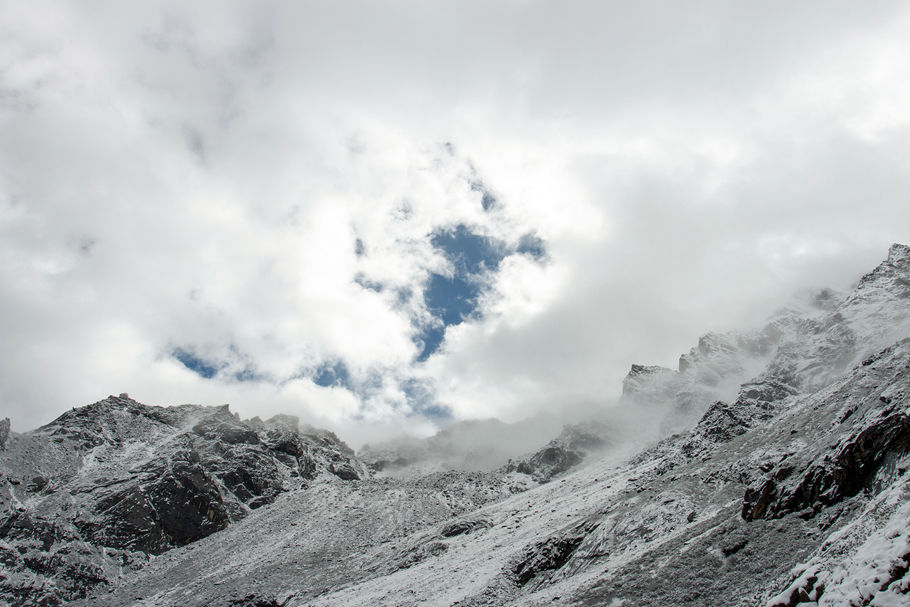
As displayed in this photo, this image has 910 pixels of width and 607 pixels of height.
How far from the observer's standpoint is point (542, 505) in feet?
240

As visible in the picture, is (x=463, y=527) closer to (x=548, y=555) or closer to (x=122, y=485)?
(x=548, y=555)

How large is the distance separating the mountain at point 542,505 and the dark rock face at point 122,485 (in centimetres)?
39

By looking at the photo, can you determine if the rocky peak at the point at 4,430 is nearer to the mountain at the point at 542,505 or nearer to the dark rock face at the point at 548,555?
the mountain at the point at 542,505

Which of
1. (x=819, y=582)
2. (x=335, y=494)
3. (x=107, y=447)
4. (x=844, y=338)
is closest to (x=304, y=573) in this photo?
(x=335, y=494)

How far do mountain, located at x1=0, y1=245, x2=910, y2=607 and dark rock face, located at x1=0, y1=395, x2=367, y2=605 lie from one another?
386mm

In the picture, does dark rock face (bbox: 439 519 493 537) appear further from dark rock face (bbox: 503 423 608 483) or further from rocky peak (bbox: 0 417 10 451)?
rocky peak (bbox: 0 417 10 451)

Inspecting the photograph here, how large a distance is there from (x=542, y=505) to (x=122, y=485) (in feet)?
267

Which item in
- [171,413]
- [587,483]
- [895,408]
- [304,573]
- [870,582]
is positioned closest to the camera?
[870,582]

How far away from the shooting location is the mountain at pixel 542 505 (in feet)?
89.7

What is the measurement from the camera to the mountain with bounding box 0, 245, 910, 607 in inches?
1077

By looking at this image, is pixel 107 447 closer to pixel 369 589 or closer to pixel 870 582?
pixel 369 589

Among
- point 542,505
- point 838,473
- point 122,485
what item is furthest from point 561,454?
point 838,473

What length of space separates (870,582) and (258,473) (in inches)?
4825

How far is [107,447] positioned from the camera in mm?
118250
